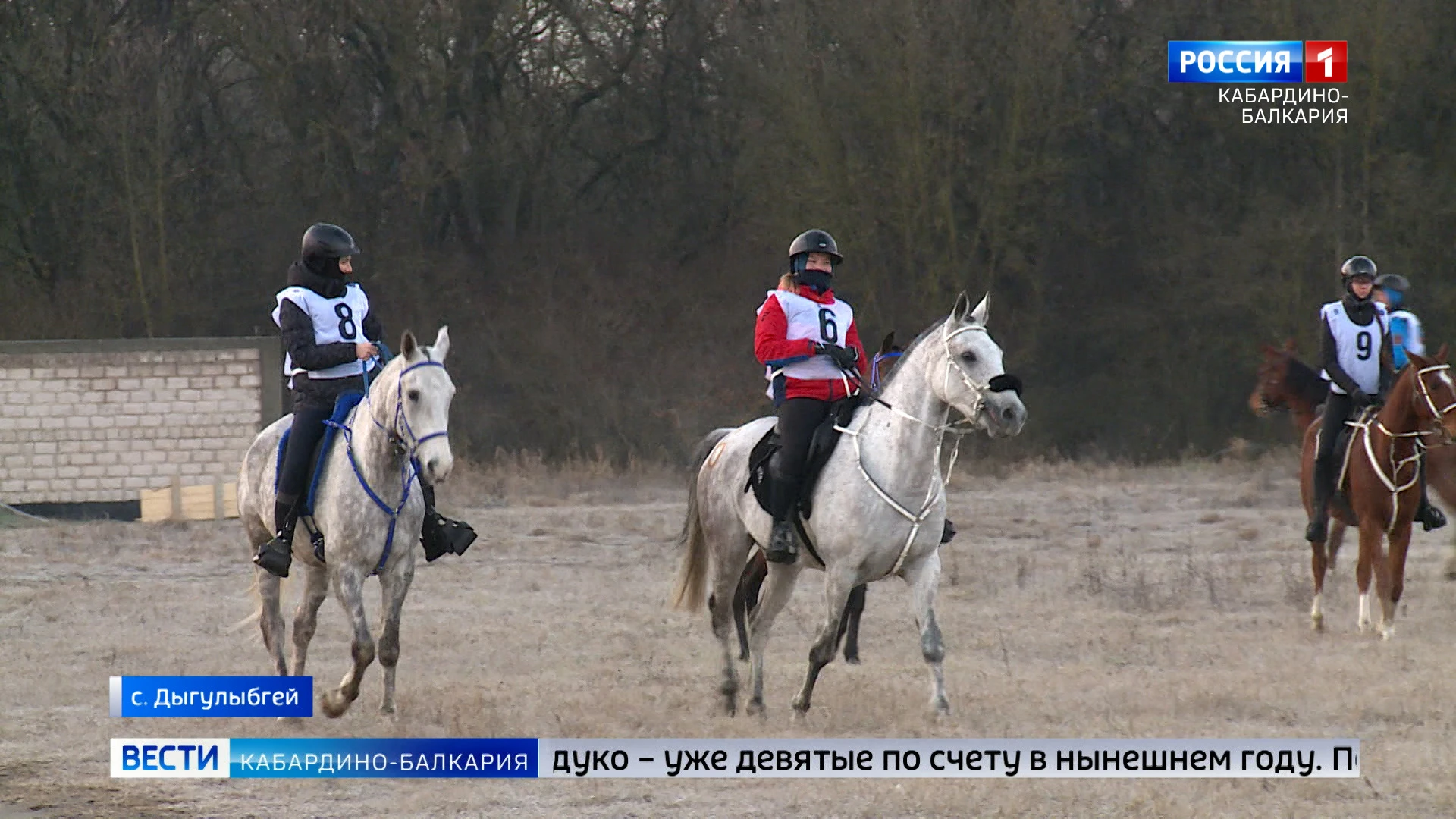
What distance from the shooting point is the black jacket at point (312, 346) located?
913 cm

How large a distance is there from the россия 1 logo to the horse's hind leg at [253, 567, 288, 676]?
21.3 m

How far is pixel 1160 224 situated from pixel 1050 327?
8.92ft

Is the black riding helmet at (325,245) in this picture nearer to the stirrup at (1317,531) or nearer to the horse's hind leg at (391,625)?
the horse's hind leg at (391,625)

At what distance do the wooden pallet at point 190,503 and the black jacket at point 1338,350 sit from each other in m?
14.1

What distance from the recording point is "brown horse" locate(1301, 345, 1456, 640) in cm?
1146

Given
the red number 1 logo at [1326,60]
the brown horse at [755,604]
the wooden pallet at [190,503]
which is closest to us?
the brown horse at [755,604]

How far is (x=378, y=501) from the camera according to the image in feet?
29.5

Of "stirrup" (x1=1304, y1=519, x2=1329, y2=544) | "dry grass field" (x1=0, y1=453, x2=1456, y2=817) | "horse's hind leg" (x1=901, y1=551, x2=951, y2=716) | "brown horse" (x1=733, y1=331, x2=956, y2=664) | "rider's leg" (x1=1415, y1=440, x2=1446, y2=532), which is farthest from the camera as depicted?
"stirrup" (x1=1304, y1=519, x2=1329, y2=544)

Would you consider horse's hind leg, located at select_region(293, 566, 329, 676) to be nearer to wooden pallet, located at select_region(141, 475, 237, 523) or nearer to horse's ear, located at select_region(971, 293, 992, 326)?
horse's ear, located at select_region(971, 293, 992, 326)

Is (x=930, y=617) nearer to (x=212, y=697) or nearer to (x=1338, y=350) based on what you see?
(x=212, y=697)

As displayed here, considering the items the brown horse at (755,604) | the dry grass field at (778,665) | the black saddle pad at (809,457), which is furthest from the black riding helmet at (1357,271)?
the black saddle pad at (809,457)

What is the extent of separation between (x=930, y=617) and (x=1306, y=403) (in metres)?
6.49

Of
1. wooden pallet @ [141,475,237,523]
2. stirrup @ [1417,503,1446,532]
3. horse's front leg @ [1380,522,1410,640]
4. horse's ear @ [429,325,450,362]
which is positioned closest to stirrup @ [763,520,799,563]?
horse's ear @ [429,325,450,362]

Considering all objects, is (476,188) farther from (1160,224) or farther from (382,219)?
(1160,224)
